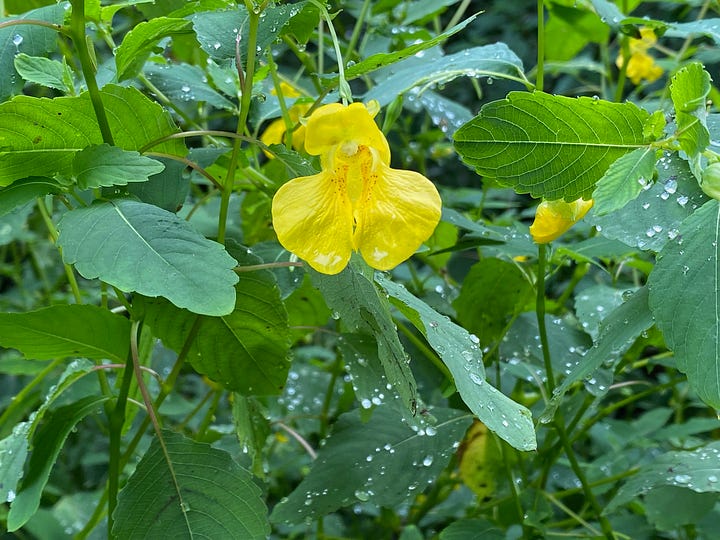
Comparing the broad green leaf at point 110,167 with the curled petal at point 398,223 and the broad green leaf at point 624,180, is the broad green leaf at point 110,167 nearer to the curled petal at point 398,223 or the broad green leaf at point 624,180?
the curled petal at point 398,223

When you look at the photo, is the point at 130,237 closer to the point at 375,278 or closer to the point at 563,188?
the point at 375,278

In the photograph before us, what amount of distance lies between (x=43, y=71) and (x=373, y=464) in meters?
0.54

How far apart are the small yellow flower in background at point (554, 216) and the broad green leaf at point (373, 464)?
0.78ft

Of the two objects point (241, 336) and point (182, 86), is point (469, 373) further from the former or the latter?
point (182, 86)

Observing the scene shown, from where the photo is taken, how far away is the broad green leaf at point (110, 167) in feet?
2.11

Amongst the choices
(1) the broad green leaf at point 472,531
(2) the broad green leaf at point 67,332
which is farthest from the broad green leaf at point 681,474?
(2) the broad green leaf at point 67,332

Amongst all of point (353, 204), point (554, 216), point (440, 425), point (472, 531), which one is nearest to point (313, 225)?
point (353, 204)

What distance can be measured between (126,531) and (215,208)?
2.75 ft

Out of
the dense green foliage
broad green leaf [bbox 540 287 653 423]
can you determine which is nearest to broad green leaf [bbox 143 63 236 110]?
the dense green foliage

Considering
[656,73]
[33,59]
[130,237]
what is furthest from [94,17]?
[656,73]

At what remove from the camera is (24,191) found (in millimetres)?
668

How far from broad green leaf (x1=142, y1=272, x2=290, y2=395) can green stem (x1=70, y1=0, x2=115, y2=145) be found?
0.17 meters

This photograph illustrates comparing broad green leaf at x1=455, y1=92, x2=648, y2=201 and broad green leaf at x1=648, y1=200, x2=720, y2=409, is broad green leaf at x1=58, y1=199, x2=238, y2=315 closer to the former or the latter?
broad green leaf at x1=455, y1=92, x2=648, y2=201

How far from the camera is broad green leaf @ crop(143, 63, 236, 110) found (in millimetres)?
965
